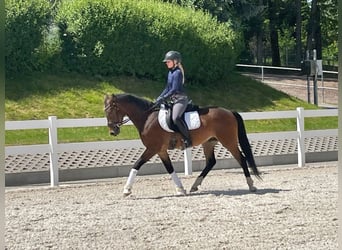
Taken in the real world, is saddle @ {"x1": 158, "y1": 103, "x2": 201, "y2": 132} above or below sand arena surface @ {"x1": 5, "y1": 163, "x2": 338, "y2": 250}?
above

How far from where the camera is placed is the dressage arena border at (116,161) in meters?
13.7

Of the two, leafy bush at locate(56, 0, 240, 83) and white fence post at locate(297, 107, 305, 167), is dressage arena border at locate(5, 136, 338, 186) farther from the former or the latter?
leafy bush at locate(56, 0, 240, 83)

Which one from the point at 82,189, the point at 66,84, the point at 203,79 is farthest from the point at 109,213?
the point at 203,79

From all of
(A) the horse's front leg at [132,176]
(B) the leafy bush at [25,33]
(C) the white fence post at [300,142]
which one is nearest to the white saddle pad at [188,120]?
(A) the horse's front leg at [132,176]

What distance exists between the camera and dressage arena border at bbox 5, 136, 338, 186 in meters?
13.7

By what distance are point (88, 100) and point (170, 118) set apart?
12.5 metres

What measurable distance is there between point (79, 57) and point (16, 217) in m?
16.5

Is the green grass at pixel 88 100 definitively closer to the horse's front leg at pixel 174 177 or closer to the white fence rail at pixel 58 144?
the white fence rail at pixel 58 144

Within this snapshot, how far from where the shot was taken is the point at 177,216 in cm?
802

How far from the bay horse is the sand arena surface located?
1.85 ft

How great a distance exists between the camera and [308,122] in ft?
75.3

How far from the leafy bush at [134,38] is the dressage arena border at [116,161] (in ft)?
29.3

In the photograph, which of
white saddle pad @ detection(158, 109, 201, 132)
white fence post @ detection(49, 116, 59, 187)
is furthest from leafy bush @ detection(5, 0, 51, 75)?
white saddle pad @ detection(158, 109, 201, 132)

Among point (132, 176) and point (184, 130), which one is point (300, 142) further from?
point (132, 176)
